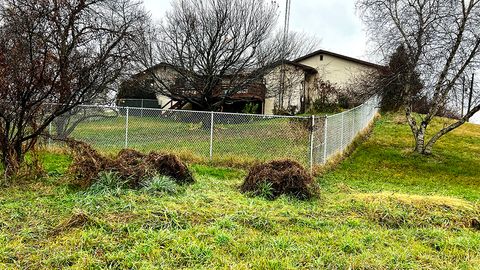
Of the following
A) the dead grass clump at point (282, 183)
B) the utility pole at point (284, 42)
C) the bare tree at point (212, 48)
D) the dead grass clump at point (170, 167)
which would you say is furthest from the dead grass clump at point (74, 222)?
the utility pole at point (284, 42)

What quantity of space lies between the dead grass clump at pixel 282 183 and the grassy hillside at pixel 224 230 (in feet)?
0.99

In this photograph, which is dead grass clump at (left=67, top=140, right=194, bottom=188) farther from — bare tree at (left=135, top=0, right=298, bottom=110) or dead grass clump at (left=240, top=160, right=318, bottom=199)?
bare tree at (left=135, top=0, right=298, bottom=110)

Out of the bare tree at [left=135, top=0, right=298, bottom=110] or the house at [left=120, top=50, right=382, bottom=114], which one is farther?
the house at [left=120, top=50, right=382, bottom=114]

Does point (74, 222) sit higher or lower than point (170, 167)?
lower

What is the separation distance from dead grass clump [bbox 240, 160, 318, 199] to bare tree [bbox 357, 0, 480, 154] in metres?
8.39

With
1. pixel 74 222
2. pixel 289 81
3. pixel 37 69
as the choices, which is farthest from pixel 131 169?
pixel 289 81

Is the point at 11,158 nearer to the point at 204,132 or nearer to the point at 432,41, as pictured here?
the point at 204,132

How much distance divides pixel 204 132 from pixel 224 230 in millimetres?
6316

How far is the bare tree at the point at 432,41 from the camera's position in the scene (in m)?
11.9

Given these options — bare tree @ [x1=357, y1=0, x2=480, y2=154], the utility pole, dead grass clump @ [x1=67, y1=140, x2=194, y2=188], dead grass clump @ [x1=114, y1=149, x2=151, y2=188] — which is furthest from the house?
dead grass clump @ [x1=114, y1=149, x2=151, y2=188]

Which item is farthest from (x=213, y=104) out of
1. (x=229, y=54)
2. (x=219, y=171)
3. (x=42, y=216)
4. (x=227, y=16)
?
(x=42, y=216)

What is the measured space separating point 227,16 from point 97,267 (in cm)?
1697

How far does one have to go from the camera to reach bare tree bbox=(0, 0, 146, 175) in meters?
5.91

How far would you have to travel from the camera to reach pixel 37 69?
5.98 meters
